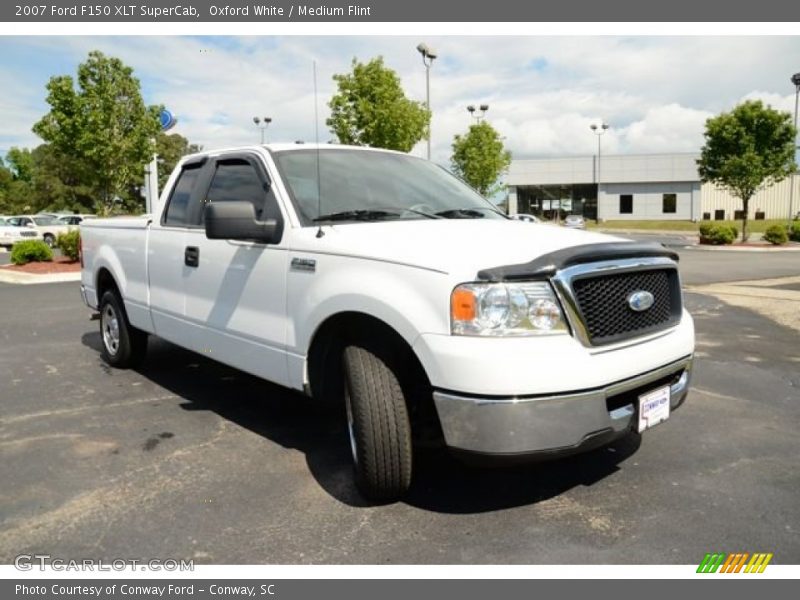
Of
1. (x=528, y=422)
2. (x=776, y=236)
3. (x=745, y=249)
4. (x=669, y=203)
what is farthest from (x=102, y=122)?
(x=669, y=203)

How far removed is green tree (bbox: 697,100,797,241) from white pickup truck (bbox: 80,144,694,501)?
26462 mm

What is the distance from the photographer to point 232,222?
3609 mm

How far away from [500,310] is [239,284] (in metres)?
2.00

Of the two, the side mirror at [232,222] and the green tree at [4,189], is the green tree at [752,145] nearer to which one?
the side mirror at [232,222]

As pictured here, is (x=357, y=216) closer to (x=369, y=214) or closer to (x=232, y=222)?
(x=369, y=214)

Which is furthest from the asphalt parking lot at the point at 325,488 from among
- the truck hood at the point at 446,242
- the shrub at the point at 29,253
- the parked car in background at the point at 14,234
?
the parked car in background at the point at 14,234

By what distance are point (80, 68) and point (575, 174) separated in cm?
4906

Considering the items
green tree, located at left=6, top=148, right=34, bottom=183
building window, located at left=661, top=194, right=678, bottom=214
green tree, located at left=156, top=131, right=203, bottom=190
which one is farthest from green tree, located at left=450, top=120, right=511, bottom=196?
green tree, located at left=6, top=148, right=34, bottom=183

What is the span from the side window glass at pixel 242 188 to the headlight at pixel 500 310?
1.56 metres

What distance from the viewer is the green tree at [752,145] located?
26781mm

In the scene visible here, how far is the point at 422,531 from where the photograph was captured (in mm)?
3125

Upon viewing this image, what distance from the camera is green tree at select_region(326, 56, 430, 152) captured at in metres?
21.1

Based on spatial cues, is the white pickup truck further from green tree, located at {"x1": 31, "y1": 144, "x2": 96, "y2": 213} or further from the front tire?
green tree, located at {"x1": 31, "y1": 144, "x2": 96, "y2": 213}

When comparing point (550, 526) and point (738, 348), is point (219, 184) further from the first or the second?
point (738, 348)
